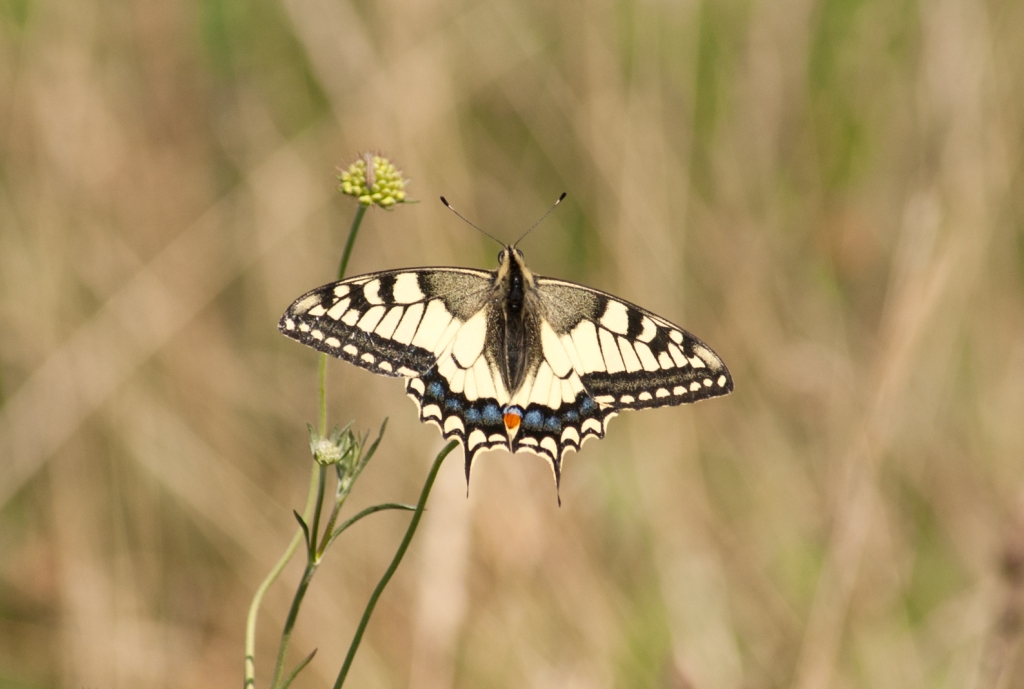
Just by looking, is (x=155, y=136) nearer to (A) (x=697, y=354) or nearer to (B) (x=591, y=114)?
(B) (x=591, y=114)

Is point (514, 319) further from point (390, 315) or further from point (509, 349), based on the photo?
point (390, 315)

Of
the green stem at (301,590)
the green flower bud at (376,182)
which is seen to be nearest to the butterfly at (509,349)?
the green flower bud at (376,182)

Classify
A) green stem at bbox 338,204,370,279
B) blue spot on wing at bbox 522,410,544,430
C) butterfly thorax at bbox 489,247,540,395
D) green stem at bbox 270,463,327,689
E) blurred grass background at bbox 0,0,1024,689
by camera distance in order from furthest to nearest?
1. blurred grass background at bbox 0,0,1024,689
2. butterfly thorax at bbox 489,247,540,395
3. blue spot on wing at bbox 522,410,544,430
4. green stem at bbox 338,204,370,279
5. green stem at bbox 270,463,327,689

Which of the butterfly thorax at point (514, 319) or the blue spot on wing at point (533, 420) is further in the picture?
the butterfly thorax at point (514, 319)

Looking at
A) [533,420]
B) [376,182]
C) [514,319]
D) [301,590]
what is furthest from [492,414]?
[301,590]

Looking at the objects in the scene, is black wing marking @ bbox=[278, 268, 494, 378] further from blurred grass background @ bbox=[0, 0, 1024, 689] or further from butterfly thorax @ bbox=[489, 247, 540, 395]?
blurred grass background @ bbox=[0, 0, 1024, 689]

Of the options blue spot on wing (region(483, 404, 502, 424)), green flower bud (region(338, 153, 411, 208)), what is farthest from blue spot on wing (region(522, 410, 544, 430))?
green flower bud (region(338, 153, 411, 208))

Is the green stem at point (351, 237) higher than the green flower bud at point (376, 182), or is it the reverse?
the green flower bud at point (376, 182)

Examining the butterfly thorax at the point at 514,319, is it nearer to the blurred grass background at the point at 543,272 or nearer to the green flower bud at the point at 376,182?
the green flower bud at the point at 376,182
